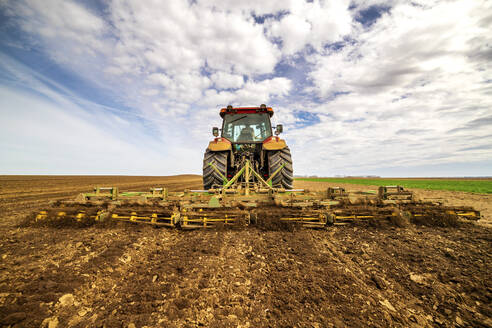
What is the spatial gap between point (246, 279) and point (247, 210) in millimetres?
1327

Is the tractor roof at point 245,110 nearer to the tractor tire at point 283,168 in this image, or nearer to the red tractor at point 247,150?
the red tractor at point 247,150

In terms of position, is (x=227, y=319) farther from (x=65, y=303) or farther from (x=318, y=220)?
(x=318, y=220)

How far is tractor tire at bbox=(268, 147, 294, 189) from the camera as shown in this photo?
5151mm

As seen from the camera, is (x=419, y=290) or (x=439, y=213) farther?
(x=439, y=213)

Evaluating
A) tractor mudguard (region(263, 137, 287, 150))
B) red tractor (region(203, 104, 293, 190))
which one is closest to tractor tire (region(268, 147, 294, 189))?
red tractor (region(203, 104, 293, 190))

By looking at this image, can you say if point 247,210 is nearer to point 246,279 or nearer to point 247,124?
point 246,279

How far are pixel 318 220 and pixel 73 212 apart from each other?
4189 mm

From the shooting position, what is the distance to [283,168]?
5191 millimetres

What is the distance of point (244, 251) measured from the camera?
8.57 feet

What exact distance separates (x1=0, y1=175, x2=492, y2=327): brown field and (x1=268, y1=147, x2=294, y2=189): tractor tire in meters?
2.11

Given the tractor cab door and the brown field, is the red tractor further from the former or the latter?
the brown field

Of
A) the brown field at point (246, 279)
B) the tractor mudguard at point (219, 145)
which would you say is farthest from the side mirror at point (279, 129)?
the brown field at point (246, 279)

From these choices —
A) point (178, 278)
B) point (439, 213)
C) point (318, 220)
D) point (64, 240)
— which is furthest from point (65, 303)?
point (439, 213)

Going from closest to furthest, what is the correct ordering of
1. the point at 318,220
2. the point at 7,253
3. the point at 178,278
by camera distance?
the point at 178,278 → the point at 7,253 → the point at 318,220
